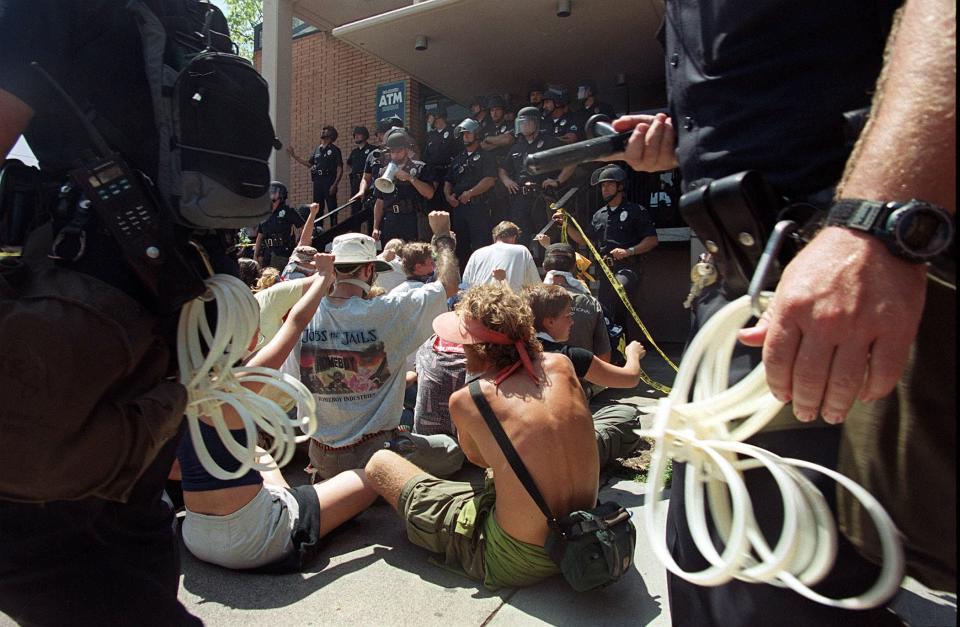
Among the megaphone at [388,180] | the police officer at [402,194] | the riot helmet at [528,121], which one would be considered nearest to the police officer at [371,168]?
the police officer at [402,194]

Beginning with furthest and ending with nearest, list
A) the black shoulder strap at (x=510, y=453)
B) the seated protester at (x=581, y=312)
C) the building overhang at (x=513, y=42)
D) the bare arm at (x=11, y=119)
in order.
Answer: the building overhang at (x=513, y=42) < the seated protester at (x=581, y=312) < the black shoulder strap at (x=510, y=453) < the bare arm at (x=11, y=119)

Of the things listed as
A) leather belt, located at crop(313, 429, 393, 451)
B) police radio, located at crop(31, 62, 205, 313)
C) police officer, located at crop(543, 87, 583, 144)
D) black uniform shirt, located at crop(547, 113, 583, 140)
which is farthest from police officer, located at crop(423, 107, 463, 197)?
police radio, located at crop(31, 62, 205, 313)

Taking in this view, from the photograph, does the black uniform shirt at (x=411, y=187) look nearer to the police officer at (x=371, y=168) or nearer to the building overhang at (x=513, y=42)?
the police officer at (x=371, y=168)

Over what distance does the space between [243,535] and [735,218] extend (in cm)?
253

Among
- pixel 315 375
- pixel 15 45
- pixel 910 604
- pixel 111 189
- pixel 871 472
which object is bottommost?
pixel 315 375

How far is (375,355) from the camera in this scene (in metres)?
3.83

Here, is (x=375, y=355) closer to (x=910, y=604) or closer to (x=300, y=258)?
(x=300, y=258)

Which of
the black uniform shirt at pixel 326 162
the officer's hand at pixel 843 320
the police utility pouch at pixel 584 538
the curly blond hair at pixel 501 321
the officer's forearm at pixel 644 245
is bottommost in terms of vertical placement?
the police utility pouch at pixel 584 538

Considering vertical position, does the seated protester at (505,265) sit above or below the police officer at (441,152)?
below

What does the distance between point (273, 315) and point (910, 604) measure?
128 inches

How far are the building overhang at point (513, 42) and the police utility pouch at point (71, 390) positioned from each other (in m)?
7.53

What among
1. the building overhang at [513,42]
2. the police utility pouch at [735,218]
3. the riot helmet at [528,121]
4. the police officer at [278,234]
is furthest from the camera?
the police officer at [278,234]

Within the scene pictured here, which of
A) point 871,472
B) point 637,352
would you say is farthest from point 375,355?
point 871,472

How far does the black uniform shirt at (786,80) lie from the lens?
42.4 inches
